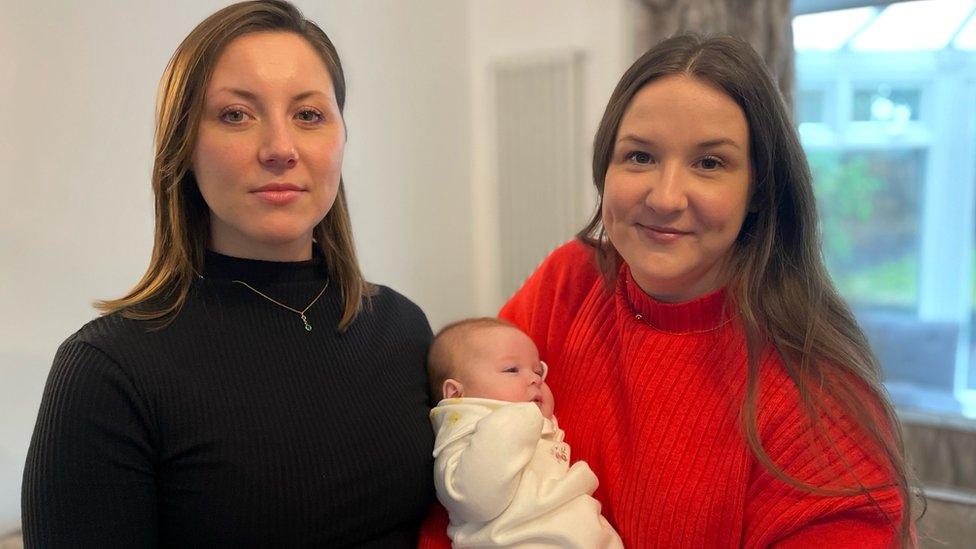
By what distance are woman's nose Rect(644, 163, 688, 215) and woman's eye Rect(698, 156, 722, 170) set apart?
0.04 metres

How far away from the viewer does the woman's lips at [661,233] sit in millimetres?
1303

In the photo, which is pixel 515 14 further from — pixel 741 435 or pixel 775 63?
pixel 741 435

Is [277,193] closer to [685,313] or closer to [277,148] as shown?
[277,148]

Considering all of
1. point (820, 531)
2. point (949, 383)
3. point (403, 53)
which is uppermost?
point (403, 53)

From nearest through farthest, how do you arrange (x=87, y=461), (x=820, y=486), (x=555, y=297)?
1. (x=87, y=461)
2. (x=820, y=486)
3. (x=555, y=297)

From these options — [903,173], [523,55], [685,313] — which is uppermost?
[523,55]

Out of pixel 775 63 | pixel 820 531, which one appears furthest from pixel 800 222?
pixel 775 63

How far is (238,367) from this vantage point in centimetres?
120

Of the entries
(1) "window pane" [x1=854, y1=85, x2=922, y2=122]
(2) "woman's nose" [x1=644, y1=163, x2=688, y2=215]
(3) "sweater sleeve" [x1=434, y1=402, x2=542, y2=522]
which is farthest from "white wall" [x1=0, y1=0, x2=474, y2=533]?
(1) "window pane" [x1=854, y1=85, x2=922, y2=122]

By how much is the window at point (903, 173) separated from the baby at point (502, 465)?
2.27 meters

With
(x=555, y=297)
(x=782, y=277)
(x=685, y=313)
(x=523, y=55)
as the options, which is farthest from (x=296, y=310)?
(x=523, y=55)

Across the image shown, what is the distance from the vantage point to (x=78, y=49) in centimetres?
213

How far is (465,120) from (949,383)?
2260mm

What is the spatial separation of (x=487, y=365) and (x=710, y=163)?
54 cm
